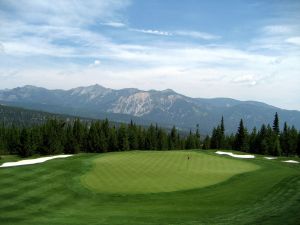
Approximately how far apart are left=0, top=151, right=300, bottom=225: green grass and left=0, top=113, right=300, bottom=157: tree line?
68065 mm

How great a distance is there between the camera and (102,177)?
3847 cm

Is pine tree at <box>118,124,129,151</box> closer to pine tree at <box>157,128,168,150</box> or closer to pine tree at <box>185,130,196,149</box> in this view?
pine tree at <box>157,128,168,150</box>

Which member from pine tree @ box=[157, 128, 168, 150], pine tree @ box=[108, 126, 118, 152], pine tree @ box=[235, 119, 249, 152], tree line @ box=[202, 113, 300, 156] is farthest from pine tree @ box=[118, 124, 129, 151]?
pine tree @ box=[235, 119, 249, 152]

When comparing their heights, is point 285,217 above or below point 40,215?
above

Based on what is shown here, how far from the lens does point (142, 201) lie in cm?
2989

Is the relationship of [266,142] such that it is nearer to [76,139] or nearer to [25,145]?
[76,139]

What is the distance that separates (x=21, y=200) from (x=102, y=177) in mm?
10430

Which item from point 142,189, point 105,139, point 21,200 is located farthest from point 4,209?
point 105,139

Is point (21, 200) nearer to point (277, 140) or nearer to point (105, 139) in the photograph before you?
point (105, 139)

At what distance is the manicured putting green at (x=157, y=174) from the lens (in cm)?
3425

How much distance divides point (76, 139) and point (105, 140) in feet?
27.9

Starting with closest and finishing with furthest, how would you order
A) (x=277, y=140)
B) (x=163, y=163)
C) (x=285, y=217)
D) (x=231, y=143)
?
(x=285, y=217) < (x=163, y=163) < (x=277, y=140) < (x=231, y=143)

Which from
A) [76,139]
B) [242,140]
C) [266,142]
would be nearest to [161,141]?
[242,140]

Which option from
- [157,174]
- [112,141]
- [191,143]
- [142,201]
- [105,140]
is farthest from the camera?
[191,143]
